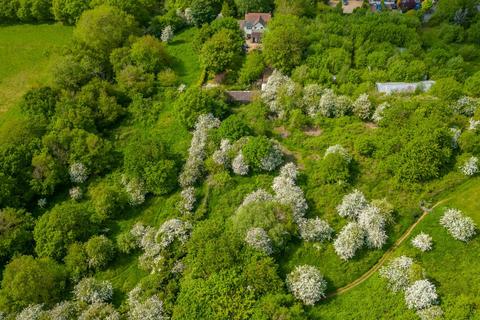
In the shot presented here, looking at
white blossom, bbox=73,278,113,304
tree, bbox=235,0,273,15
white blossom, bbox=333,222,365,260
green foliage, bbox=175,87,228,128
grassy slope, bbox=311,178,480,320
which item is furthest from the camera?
tree, bbox=235,0,273,15

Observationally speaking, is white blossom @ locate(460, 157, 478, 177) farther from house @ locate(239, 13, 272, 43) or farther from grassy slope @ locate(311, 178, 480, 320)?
house @ locate(239, 13, 272, 43)

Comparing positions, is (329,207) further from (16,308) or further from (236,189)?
(16,308)

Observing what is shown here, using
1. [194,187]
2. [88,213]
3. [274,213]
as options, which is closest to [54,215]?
[88,213]

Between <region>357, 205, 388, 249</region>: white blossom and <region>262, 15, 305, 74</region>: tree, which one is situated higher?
<region>262, 15, 305, 74</region>: tree

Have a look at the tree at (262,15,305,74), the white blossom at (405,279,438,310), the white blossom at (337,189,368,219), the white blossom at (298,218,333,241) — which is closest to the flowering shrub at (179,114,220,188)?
the white blossom at (298,218,333,241)

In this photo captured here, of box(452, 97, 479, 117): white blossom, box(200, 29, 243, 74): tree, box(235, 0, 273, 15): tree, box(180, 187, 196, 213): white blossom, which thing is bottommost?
box(180, 187, 196, 213): white blossom

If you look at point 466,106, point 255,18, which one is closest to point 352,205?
point 466,106
